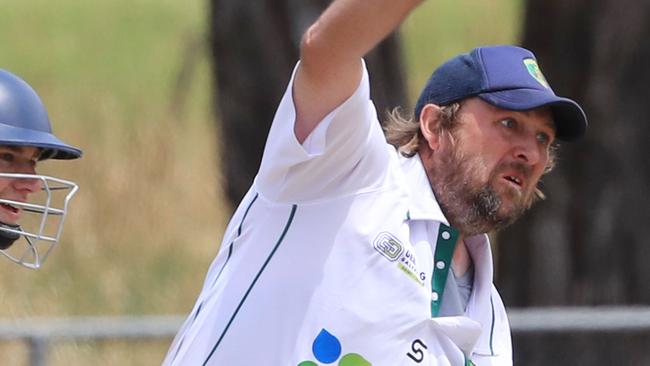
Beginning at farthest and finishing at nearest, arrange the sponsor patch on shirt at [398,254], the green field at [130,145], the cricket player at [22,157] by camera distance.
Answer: the green field at [130,145]
the cricket player at [22,157]
the sponsor patch on shirt at [398,254]

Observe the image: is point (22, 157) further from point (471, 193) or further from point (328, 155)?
point (471, 193)

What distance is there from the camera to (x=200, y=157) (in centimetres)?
1486

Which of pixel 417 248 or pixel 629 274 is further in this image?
pixel 629 274

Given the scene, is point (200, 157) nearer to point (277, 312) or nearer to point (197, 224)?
point (197, 224)

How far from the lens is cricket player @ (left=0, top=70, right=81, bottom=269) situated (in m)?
4.01

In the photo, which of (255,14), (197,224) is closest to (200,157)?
(197,224)

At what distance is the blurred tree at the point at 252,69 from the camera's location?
898cm

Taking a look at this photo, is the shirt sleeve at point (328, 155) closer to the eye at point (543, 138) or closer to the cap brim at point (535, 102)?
the cap brim at point (535, 102)

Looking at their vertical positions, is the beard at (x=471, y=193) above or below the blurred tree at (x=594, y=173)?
above

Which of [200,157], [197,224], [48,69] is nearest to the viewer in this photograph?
[197,224]

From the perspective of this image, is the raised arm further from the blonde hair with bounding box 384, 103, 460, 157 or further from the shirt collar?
the blonde hair with bounding box 384, 103, 460, 157

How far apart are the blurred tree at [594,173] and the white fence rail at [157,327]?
67.4 inches

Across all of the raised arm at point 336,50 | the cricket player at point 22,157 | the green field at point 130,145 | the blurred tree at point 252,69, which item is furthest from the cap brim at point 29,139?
the blurred tree at point 252,69

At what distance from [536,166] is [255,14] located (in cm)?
494
